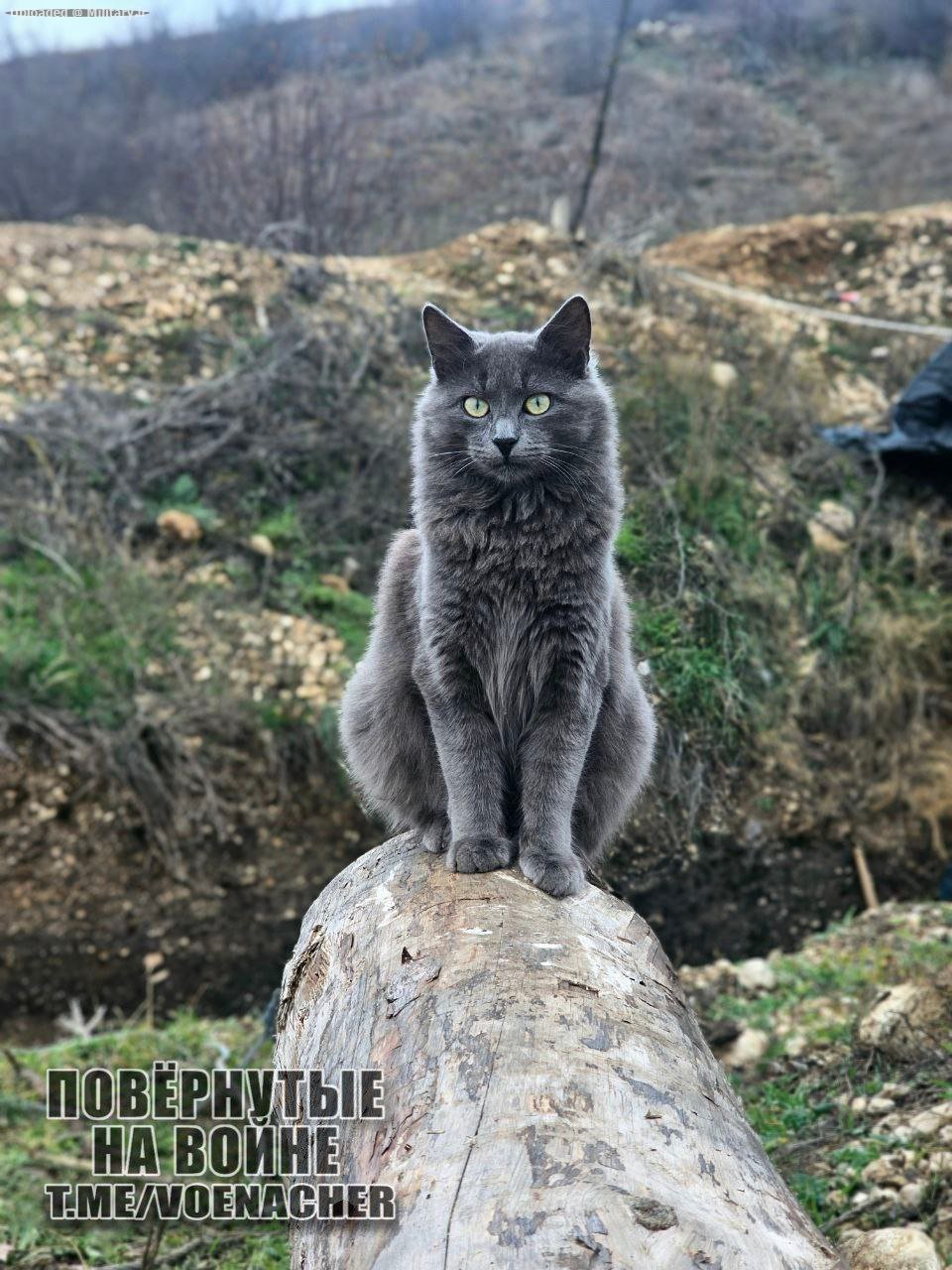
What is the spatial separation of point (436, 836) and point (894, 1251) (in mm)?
1311

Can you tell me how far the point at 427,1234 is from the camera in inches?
56.6

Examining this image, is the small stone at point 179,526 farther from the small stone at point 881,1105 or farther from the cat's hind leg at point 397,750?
the small stone at point 881,1105

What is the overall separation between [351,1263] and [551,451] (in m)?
1.79

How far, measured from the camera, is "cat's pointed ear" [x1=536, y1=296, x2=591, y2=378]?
2650mm

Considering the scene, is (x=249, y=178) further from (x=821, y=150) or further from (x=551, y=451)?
(x=551, y=451)

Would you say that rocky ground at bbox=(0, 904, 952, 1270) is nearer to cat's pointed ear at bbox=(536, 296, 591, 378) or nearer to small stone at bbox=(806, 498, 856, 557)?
small stone at bbox=(806, 498, 856, 557)

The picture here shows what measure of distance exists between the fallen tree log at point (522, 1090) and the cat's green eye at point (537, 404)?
1.13 metres

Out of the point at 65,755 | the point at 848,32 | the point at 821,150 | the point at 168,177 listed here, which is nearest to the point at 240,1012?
the point at 65,755

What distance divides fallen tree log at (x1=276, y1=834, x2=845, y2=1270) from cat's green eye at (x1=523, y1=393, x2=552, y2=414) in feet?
3.72

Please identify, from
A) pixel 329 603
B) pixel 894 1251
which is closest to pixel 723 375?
pixel 329 603

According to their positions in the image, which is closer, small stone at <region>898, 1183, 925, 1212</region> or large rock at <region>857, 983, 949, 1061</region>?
small stone at <region>898, 1183, 925, 1212</region>

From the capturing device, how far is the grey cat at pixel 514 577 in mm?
2607

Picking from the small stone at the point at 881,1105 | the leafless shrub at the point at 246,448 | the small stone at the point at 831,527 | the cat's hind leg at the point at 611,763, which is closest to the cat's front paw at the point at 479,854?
the cat's hind leg at the point at 611,763

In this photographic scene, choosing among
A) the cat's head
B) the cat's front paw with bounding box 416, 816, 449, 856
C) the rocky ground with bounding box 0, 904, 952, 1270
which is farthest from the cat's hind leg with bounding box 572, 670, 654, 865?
the rocky ground with bounding box 0, 904, 952, 1270
